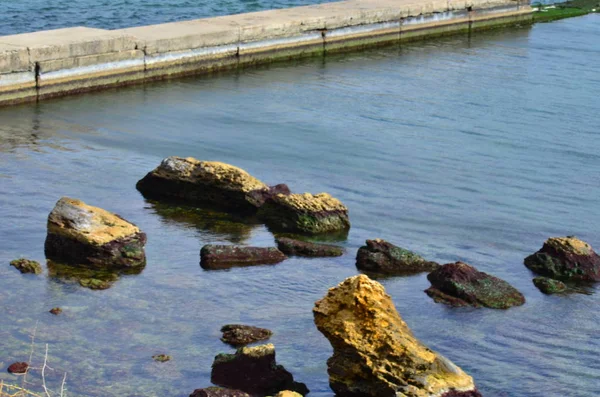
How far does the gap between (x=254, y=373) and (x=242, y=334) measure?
0.95 meters

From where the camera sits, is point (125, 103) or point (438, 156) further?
point (125, 103)

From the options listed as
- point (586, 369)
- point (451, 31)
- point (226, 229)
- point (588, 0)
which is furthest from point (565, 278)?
point (588, 0)

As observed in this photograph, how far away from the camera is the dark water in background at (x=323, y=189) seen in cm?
1006

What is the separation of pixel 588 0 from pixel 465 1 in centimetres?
952

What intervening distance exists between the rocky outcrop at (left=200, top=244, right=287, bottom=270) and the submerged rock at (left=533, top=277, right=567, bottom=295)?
301 cm

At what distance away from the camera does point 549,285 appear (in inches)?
483

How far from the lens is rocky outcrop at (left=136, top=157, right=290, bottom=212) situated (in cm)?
1441

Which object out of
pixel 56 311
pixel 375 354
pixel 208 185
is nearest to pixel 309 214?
pixel 208 185

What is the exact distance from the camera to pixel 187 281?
11.8m

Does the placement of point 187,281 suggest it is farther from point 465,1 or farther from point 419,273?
point 465,1

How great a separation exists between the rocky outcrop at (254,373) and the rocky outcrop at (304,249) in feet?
11.7

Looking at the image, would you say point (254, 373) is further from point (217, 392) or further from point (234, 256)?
point (234, 256)

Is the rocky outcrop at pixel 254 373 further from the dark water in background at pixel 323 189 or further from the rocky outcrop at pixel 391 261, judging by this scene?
the rocky outcrop at pixel 391 261

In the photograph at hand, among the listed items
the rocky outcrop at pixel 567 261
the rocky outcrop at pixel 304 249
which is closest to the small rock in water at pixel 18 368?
the rocky outcrop at pixel 304 249
